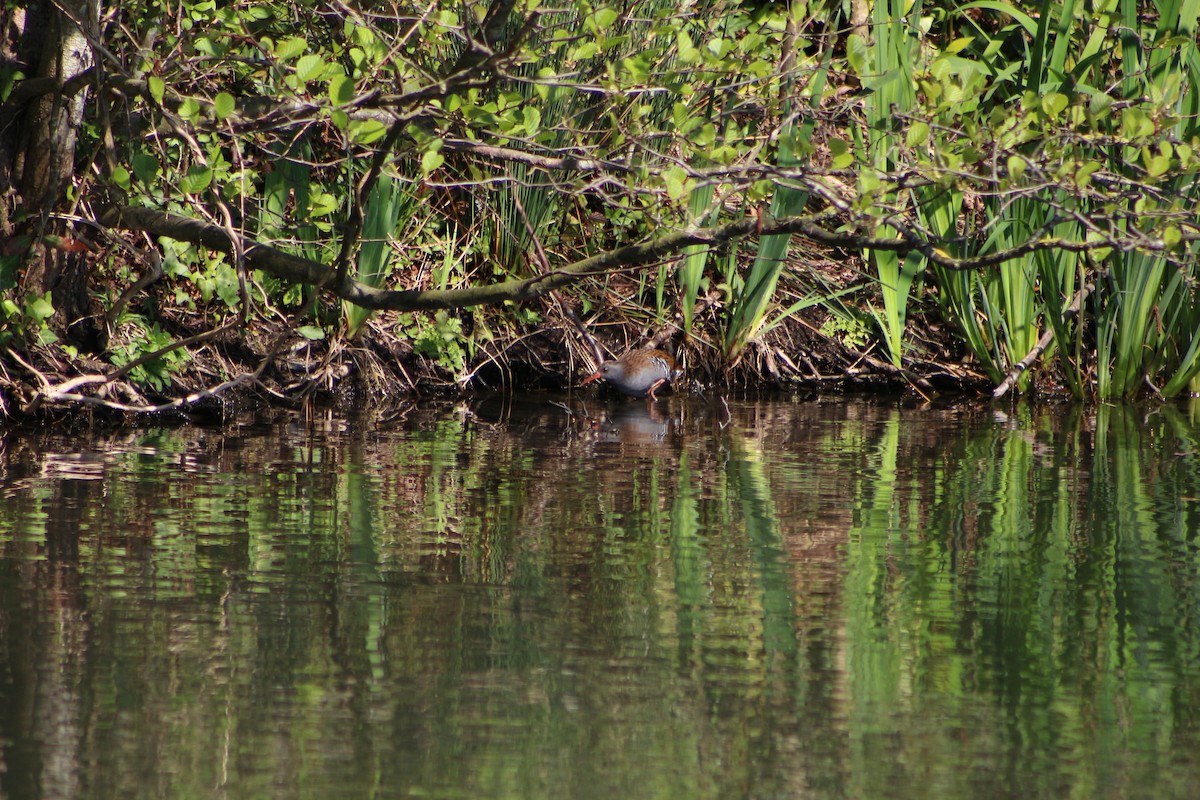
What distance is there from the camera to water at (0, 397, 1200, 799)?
257cm

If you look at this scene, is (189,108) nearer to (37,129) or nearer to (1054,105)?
(37,129)

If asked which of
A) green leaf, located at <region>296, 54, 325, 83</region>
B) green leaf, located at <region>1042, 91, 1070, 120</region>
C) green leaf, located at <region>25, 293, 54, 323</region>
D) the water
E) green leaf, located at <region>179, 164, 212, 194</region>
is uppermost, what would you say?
green leaf, located at <region>296, 54, 325, 83</region>

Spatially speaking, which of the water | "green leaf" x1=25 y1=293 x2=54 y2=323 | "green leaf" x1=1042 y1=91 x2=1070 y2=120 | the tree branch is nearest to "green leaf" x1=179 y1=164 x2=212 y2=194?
the tree branch

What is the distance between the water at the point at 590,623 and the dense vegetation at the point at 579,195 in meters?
0.76

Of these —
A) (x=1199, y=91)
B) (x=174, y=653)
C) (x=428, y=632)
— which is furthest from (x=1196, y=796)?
(x=1199, y=91)

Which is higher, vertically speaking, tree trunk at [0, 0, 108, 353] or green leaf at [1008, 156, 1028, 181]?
tree trunk at [0, 0, 108, 353]

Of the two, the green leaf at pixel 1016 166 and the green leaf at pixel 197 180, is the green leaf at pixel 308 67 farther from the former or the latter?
the green leaf at pixel 1016 166

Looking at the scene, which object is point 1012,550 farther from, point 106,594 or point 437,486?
point 106,594

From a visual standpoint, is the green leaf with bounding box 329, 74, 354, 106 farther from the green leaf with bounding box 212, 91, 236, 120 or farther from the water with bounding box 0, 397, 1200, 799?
the water with bounding box 0, 397, 1200, 799

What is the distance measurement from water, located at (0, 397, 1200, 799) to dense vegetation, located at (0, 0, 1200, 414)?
0.76 metres

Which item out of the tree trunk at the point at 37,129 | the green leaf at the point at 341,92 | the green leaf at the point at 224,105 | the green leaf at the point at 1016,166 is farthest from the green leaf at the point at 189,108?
the green leaf at the point at 1016,166

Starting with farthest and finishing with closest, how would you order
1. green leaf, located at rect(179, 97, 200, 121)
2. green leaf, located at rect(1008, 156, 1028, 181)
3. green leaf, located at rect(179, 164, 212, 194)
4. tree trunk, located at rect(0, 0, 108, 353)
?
tree trunk, located at rect(0, 0, 108, 353)
green leaf, located at rect(179, 164, 212, 194)
green leaf, located at rect(179, 97, 200, 121)
green leaf, located at rect(1008, 156, 1028, 181)

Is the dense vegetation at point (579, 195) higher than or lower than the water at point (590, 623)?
higher

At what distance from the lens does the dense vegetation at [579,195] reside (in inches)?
173
